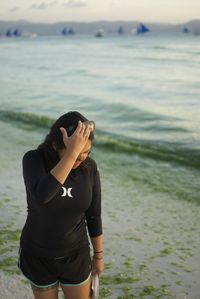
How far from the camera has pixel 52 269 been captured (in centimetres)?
315

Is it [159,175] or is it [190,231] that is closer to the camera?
[190,231]

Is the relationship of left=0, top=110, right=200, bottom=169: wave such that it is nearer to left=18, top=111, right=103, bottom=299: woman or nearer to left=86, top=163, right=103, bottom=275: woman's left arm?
left=86, top=163, right=103, bottom=275: woman's left arm

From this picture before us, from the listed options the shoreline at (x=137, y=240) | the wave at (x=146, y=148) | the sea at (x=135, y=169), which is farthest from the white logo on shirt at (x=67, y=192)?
the wave at (x=146, y=148)

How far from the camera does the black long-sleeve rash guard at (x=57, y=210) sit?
301 centimetres

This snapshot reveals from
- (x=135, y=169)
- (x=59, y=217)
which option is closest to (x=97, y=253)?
(x=59, y=217)

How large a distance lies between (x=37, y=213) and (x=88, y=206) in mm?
366

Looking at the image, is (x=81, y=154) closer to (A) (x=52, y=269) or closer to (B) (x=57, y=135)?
(B) (x=57, y=135)

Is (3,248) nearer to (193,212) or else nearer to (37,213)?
(37,213)

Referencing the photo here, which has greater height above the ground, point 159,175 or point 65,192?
point 65,192

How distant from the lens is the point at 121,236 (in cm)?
670

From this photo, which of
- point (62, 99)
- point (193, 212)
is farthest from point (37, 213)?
point (62, 99)

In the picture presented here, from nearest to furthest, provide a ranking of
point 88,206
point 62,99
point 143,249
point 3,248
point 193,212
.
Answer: point 88,206
point 3,248
point 143,249
point 193,212
point 62,99

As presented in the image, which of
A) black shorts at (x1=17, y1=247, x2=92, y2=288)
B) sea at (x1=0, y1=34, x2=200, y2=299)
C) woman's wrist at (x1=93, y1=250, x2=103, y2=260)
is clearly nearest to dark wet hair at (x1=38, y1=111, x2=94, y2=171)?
black shorts at (x1=17, y1=247, x2=92, y2=288)

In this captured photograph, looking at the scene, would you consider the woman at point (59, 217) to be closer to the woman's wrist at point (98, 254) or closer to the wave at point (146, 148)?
the woman's wrist at point (98, 254)
